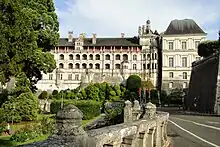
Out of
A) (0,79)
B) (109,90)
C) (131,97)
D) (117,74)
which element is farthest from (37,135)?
(117,74)

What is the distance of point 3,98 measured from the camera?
95.7 feet

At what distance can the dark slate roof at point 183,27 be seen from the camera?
9125 centimetres

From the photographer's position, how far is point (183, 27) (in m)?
92.5

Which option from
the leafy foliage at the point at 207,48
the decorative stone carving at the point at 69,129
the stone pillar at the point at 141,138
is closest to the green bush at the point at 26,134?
the stone pillar at the point at 141,138

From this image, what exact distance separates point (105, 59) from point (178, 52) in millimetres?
21295

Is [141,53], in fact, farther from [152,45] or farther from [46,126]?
[46,126]

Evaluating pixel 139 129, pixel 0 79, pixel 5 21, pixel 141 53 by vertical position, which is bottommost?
pixel 139 129

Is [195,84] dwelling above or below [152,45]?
below

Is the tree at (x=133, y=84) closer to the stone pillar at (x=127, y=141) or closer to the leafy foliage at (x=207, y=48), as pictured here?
the leafy foliage at (x=207, y=48)

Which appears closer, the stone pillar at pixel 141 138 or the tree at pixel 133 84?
the stone pillar at pixel 141 138

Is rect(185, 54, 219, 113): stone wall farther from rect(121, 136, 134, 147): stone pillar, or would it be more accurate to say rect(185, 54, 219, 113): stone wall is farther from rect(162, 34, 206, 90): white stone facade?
rect(121, 136, 134, 147): stone pillar

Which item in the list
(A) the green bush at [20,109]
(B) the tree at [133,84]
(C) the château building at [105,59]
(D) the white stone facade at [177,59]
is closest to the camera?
(A) the green bush at [20,109]

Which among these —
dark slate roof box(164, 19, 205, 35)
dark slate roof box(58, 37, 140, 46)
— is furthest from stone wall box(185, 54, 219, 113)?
dark slate roof box(58, 37, 140, 46)

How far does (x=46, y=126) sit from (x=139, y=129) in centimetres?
1310
